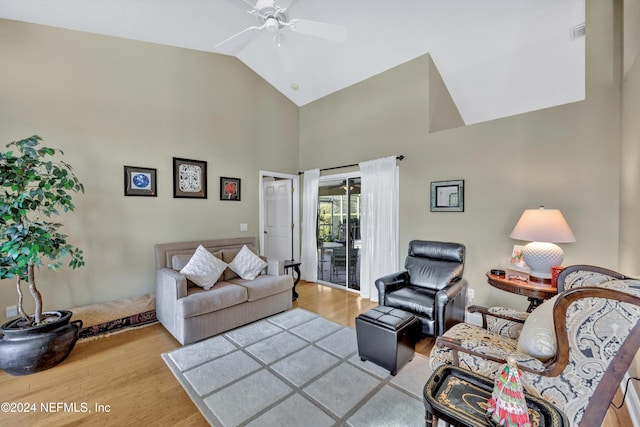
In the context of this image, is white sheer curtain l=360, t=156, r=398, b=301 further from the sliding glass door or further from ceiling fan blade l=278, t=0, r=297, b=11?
ceiling fan blade l=278, t=0, r=297, b=11

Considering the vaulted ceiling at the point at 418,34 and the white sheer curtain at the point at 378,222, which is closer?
the vaulted ceiling at the point at 418,34

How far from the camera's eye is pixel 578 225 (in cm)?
261

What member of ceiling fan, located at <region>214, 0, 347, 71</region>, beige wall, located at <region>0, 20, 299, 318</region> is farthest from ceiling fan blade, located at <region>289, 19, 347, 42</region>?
beige wall, located at <region>0, 20, 299, 318</region>

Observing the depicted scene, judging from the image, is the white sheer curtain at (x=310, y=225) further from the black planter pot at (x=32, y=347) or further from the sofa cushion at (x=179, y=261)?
the black planter pot at (x=32, y=347)

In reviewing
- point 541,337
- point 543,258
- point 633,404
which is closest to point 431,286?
point 543,258

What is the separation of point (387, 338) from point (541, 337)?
109cm

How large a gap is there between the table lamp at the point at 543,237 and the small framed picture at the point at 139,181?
428cm

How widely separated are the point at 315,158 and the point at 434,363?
13.2 ft

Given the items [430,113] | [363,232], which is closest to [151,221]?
Answer: [363,232]

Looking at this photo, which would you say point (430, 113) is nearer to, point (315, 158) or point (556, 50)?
point (556, 50)

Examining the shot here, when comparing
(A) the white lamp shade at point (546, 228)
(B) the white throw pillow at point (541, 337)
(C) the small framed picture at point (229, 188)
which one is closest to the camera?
(B) the white throw pillow at point (541, 337)

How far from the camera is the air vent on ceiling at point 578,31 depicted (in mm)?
2586

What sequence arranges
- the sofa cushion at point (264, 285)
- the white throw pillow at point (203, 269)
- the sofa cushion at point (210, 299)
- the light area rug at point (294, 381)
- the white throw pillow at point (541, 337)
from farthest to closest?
the sofa cushion at point (264, 285), the white throw pillow at point (203, 269), the sofa cushion at point (210, 299), the light area rug at point (294, 381), the white throw pillow at point (541, 337)

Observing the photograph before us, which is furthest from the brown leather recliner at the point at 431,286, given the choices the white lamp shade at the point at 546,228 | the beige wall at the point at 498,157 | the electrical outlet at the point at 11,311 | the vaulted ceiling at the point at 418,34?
the electrical outlet at the point at 11,311
